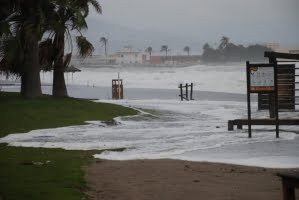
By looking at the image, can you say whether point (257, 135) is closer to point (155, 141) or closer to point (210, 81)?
point (155, 141)

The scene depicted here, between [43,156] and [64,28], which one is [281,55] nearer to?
[43,156]

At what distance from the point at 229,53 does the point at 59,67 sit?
488 ft

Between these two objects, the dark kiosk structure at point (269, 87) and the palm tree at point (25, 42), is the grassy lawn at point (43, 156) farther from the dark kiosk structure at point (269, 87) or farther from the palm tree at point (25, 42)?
the dark kiosk structure at point (269, 87)

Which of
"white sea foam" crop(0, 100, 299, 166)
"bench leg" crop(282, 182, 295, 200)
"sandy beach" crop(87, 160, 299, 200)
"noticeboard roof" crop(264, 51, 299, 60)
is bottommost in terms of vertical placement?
"white sea foam" crop(0, 100, 299, 166)

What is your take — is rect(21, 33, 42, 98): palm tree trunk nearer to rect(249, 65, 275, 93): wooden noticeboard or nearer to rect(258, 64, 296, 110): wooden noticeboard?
rect(258, 64, 296, 110): wooden noticeboard

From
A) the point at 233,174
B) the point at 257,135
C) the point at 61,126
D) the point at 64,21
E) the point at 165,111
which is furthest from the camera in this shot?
the point at 165,111

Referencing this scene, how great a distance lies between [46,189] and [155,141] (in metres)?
7.67

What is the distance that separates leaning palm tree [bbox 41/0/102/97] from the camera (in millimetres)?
24641

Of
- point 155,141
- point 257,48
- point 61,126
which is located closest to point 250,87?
point 155,141

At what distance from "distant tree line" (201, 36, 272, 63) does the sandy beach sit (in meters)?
138

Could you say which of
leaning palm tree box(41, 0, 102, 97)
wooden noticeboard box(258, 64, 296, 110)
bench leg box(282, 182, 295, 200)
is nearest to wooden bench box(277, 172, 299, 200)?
bench leg box(282, 182, 295, 200)

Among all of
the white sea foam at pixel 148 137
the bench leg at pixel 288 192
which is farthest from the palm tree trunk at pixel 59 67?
the bench leg at pixel 288 192

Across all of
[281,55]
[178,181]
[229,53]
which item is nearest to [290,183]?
[178,181]

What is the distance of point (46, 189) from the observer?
880 centimetres
